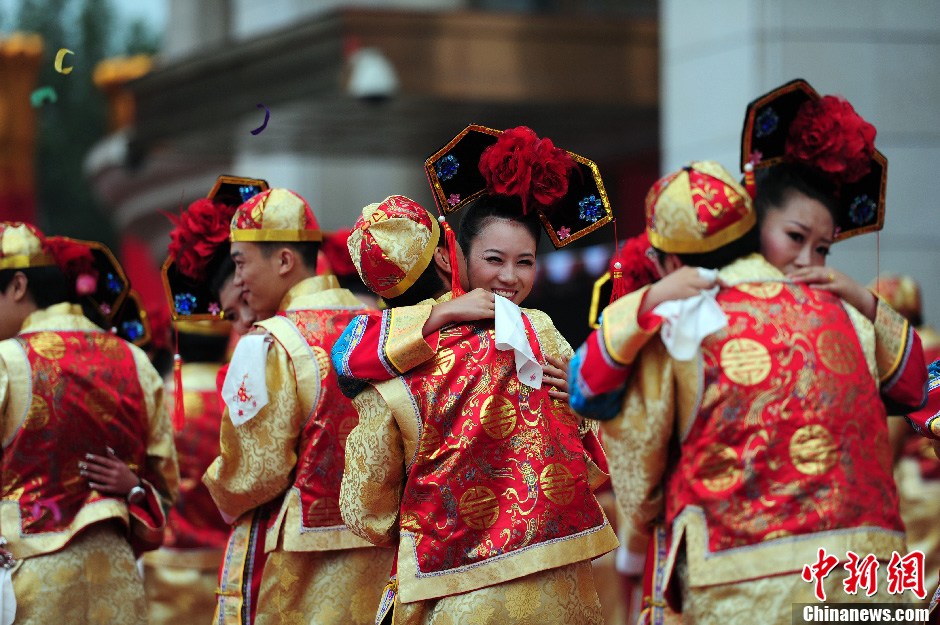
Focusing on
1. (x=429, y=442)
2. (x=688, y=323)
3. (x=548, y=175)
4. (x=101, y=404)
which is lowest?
(x=101, y=404)

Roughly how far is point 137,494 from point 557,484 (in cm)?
193

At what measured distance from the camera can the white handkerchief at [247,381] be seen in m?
4.50

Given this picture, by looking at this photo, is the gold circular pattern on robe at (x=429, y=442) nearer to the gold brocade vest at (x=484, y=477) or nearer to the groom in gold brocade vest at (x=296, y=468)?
the gold brocade vest at (x=484, y=477)

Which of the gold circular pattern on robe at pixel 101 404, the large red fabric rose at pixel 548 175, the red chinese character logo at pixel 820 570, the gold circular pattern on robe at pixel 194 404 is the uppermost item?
the large red fabric rose at pixel 548 175

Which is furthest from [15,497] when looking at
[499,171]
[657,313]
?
[657,313]

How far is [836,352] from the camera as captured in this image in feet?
10.7

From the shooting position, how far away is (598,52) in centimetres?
1243

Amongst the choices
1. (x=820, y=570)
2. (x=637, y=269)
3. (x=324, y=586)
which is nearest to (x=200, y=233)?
(x=324, y=586)

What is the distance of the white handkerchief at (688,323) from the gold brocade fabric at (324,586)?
1.71 metres

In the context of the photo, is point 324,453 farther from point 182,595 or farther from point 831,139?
point 182,595

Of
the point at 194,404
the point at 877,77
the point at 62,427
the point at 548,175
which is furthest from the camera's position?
the point at 877,77

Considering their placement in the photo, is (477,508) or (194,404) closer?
(477,508)

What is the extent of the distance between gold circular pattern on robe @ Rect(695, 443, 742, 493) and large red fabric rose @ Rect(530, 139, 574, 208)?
2.98ft

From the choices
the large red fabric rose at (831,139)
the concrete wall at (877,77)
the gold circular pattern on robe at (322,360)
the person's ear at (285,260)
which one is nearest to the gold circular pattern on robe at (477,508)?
the gold circular pattern on robe at (322,360)
